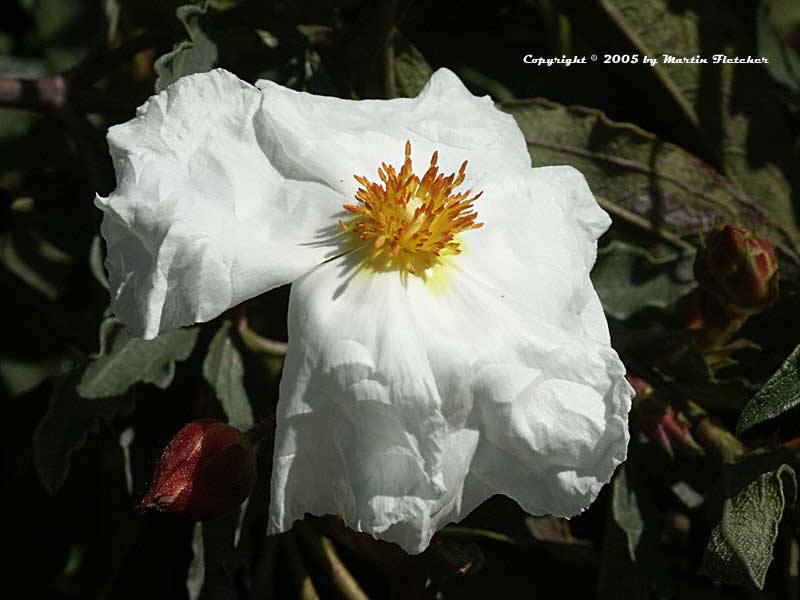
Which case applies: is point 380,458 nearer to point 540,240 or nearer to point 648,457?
point 540,240

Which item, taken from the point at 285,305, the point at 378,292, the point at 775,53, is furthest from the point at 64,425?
the point at 775,53

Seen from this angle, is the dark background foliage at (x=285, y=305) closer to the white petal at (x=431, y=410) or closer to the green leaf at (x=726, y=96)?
the green leaf at (x=726, y=96)

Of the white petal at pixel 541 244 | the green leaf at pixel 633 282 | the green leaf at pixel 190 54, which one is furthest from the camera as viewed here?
the green leaf at pixel 633 282

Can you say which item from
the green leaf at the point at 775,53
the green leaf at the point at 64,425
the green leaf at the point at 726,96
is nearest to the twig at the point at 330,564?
the green leaf at the point at 64,425

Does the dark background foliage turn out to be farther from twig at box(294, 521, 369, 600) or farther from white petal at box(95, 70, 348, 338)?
white petal at box(95, 70, 348, 338)

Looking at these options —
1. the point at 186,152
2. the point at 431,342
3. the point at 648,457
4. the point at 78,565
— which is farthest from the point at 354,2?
the point at 78,565

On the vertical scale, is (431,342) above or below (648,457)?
above
